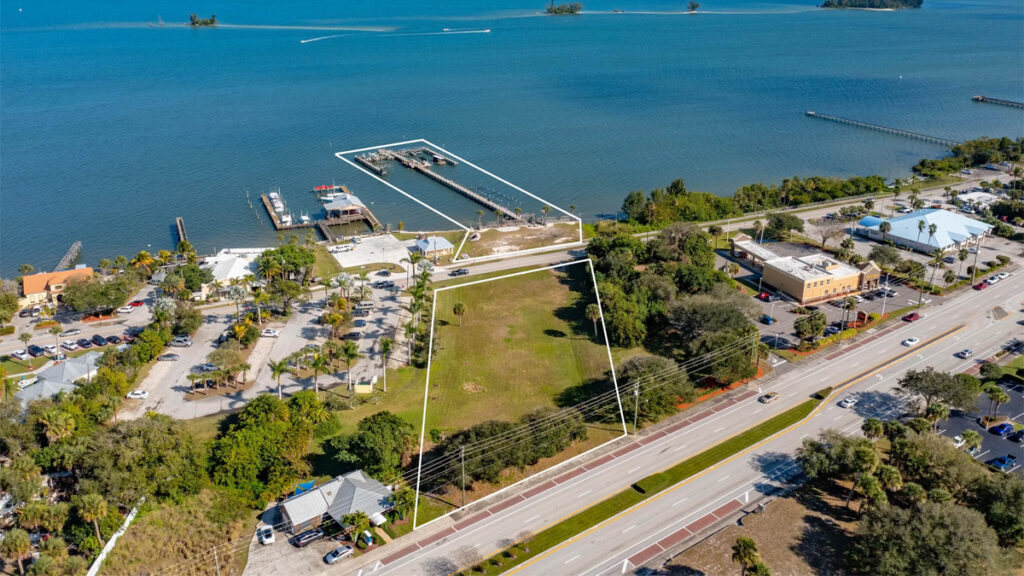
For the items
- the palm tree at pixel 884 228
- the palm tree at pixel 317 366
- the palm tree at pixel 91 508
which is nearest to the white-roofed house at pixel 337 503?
the palm tree at pixel 91 508

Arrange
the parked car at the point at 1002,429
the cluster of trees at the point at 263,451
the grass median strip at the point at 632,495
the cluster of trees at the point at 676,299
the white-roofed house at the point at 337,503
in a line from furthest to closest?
the cluster of trees at the point at 676,299
the parked car at the point at 1002,429
the cluster of trees at the point at 263,451
the white-roofed house at the point at 337,503
the grass median strip at the point at 632,495

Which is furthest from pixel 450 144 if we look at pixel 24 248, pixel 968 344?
pixel 968 344

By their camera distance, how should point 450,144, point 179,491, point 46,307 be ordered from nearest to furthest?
point 179,491 → point 46,307 → point 450,144

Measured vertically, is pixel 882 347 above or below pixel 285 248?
below

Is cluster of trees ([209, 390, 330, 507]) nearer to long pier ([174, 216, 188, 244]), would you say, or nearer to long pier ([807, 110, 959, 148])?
long pier ([174, 216, 188, 244])

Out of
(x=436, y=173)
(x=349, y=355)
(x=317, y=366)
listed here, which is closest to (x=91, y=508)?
(x=317, y=366)

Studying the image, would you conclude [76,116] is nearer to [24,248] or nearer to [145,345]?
[24,248]

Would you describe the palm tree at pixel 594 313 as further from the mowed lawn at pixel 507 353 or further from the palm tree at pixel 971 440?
the palm tree at pixel 971 440

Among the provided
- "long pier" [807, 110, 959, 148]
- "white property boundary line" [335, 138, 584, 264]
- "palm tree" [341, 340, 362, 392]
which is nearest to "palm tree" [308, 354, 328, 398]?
"palm tree" [341, 340, 362, 392]
